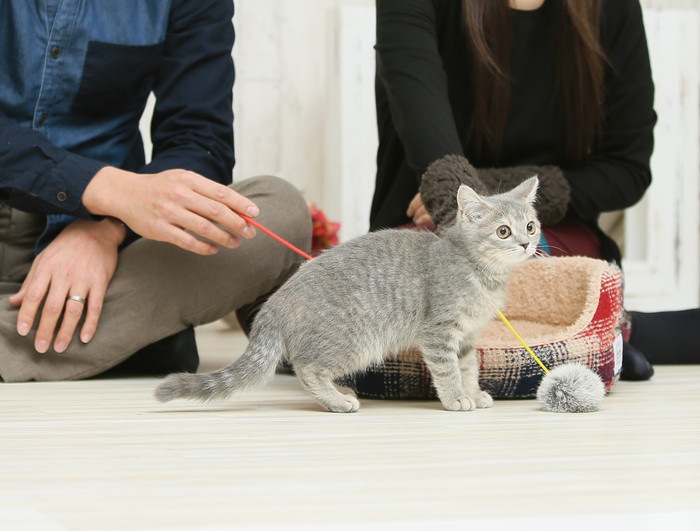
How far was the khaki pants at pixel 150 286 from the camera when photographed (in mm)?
1876

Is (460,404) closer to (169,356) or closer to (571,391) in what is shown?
(571,391)

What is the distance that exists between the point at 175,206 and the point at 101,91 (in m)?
0.54

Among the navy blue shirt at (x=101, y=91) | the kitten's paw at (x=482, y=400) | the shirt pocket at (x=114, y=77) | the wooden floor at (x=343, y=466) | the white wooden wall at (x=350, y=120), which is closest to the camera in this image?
the wooden floor at (x=343, y=466)

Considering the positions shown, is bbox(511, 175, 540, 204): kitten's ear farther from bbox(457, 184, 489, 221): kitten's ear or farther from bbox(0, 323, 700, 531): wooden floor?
bbox(0, 323, 700, 531): wooden floor

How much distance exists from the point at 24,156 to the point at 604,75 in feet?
4.53

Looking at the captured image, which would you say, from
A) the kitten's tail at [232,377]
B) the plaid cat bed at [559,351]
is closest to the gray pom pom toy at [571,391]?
the plaid cat bed at [559,351]

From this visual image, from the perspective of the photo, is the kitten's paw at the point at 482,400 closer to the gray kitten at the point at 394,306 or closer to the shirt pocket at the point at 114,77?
the gray kitten at the point at 394,306

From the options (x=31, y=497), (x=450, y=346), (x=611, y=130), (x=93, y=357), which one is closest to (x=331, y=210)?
(x=611, y=130)

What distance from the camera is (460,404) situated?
59.7 inches

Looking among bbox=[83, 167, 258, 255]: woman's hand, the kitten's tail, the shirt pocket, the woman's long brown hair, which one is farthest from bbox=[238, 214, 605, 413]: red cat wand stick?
the shirt pocket

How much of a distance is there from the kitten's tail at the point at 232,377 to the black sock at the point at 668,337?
3.66ft

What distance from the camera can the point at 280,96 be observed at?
3605 millimetres

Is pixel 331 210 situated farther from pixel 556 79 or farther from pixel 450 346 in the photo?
pixel 450 346

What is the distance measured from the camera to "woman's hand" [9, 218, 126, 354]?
5.89 feet
